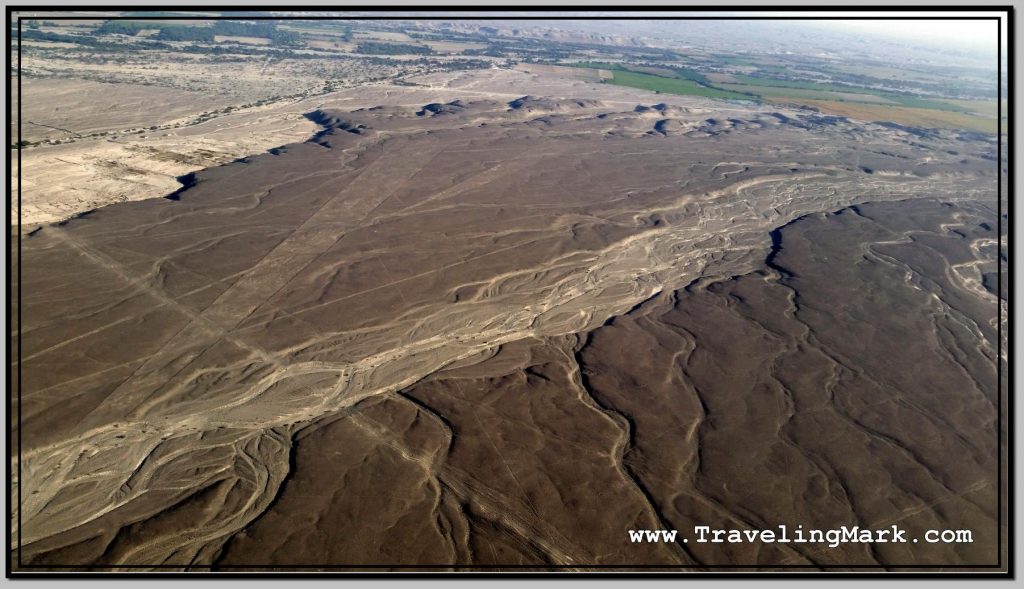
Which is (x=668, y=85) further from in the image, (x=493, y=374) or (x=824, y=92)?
(x=493, y=374)

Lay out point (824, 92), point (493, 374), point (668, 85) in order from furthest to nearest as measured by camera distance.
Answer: point (668, 85) < point (824, 92) < point (493, 374)

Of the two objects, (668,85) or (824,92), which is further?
(668,85)

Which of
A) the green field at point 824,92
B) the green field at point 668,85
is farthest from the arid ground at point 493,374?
the green field at point 824,92

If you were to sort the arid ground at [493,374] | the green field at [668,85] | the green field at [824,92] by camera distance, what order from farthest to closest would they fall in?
the green field at [668,85], the green field at [824,92], the arid ground at [493,374]

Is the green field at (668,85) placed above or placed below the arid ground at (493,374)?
above

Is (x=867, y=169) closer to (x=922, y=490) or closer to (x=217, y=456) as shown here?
(x=922, y=490)

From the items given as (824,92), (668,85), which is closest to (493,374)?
(668,85)

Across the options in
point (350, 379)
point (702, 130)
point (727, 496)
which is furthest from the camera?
point (702, 130)

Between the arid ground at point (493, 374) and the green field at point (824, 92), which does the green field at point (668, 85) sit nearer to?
the green field at point (824, 92)

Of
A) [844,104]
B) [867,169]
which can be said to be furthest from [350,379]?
[844,104]
